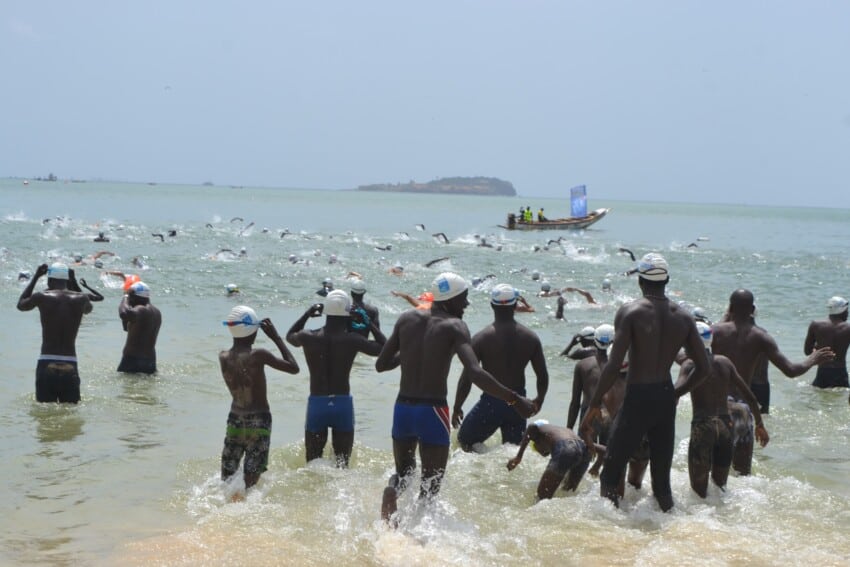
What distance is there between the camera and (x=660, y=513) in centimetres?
675

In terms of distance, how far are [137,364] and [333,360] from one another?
201 inches

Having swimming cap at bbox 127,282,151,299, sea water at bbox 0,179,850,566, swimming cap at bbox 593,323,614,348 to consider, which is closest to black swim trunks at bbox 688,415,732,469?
sea water at bbox 0,179,850,566

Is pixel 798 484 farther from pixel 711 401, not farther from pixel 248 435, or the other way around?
pixel 248 435

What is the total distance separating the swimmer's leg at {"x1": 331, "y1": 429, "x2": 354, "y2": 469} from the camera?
751 centimetres

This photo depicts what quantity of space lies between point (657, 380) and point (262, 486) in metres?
3.00

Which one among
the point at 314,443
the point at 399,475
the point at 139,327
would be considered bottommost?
the point at 314,443

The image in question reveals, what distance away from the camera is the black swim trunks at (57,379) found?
951 cm

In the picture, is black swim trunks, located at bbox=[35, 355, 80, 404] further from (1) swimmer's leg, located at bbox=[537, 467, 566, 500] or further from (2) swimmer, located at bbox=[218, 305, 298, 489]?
(1) swimmer's leg, located at bbox=[537, 467, 566, 500]

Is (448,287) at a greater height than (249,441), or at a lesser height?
greater

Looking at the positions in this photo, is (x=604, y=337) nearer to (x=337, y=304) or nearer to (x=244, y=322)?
(x=337, y=304)

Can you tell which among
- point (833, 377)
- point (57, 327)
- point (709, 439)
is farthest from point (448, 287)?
point (833, 377)

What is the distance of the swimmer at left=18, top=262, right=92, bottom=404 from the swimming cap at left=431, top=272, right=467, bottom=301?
4.42 metres

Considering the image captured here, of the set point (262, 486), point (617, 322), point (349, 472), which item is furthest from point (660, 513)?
point (262, 486)

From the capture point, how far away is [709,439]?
23.1 feet
